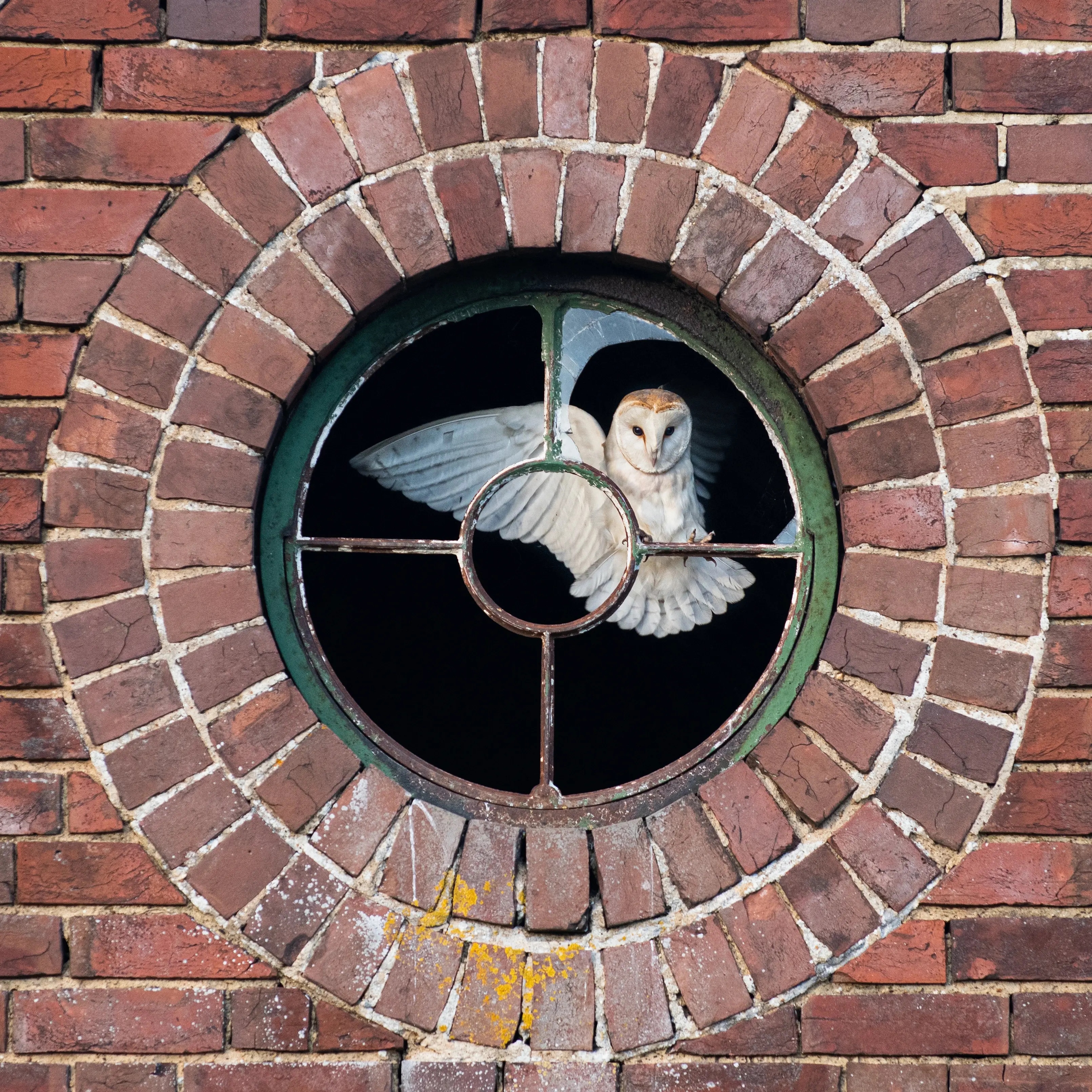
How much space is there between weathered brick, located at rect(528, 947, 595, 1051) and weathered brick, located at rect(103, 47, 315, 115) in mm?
1361

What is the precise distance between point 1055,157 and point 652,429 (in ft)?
2.46

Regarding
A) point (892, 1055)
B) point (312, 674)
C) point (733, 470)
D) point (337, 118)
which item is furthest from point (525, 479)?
point (892, 1055)

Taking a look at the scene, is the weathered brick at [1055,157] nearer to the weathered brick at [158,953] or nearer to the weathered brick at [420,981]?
the weathered brick at [420,981]

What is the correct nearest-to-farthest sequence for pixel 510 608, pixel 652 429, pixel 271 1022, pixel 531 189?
pixel 271 1022 < pixel 531 189 < pixel 652 429 < pixel 510 608

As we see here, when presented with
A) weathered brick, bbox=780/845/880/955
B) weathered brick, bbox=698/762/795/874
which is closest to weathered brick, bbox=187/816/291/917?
weathered brick, bbox=698/762/795/874

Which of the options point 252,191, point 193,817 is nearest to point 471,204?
point 252,191

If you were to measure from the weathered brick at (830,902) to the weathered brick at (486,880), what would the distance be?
0.40 metres

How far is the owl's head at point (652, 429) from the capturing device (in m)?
1.88

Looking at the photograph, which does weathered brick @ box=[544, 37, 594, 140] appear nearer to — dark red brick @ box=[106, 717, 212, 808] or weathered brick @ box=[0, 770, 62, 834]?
dark red brick @ box=[106, 717, 212, 808]

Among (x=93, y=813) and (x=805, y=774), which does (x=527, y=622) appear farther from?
(x=93, y=813)

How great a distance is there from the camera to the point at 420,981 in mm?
1577

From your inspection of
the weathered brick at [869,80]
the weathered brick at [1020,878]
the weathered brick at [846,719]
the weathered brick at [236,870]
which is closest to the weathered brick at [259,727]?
the weathered brick at [236,870]

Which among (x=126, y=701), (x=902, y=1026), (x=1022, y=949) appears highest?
(x=126, y=701)

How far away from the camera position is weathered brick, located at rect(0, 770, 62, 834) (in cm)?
160
